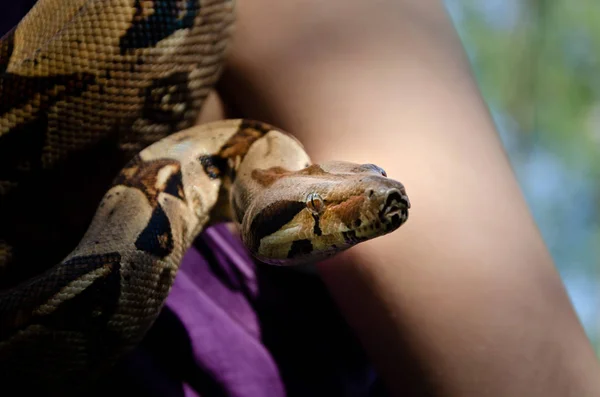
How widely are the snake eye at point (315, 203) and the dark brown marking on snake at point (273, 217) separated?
10 millimetres

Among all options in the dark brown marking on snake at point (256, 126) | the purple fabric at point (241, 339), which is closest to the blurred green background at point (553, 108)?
the purple fabric at point (241, 339)

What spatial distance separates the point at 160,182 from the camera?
1.06 meters

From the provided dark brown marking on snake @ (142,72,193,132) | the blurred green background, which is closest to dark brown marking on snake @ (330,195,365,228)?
dark brown marking on snake @ (142,72,193,132)

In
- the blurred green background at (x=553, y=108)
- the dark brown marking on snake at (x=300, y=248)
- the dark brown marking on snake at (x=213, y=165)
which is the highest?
the dark brown marking on snake at (x=213, y=165)

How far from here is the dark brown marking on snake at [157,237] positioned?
37.6 inches

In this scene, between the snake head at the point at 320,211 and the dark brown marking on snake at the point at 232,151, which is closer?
the snake head at the point at 320,211

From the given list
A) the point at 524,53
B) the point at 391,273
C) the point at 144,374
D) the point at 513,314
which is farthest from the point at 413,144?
the point at 524,53

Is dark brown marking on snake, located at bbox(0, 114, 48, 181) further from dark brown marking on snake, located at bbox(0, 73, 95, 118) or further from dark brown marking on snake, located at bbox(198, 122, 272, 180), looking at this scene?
dark brown marking on snake, located at bbox(198, 122, 272, 180)

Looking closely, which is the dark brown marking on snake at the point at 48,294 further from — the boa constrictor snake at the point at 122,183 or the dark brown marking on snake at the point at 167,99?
the dark brown marking on snake at the point at 167,99

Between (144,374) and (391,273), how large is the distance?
0.47 meters

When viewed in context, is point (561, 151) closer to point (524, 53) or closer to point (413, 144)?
point (524, 53)

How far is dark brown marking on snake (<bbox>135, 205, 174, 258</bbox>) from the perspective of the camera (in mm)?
956

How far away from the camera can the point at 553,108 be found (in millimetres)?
3861

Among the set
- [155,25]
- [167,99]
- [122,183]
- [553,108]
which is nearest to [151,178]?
[122,183]
